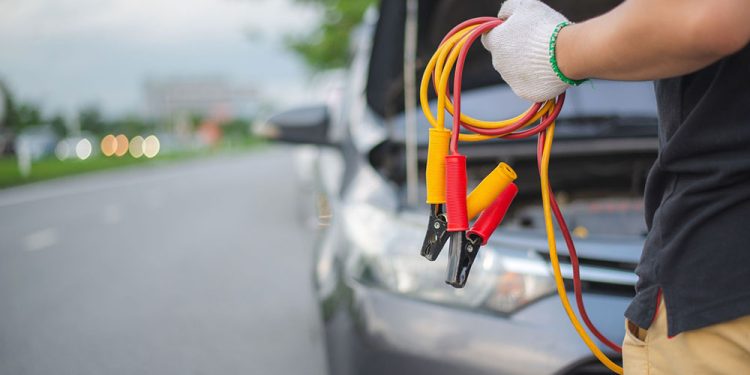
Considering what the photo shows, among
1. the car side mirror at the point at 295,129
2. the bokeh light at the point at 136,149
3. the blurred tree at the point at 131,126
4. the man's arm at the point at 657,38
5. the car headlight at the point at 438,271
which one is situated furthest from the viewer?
the blurred tree at the point at 131,126

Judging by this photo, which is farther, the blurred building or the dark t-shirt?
the blurred building

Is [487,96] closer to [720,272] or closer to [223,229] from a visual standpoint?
[720,272]

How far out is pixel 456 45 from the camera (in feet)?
4.08

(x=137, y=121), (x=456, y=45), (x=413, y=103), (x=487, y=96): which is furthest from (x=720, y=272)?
(x=137, y=121)

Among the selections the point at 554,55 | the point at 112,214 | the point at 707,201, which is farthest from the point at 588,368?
the point at 112,214

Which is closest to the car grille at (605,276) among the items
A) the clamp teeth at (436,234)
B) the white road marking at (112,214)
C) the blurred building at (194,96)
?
the clamp teeth at (436,234)

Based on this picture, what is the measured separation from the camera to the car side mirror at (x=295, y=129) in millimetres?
3074

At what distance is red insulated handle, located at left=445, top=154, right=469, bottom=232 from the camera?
43.7 inches

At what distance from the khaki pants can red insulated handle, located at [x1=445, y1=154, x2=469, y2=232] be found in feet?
1.13

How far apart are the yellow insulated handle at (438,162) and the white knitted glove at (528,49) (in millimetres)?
155

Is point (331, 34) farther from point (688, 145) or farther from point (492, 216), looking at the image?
point (688, 145)

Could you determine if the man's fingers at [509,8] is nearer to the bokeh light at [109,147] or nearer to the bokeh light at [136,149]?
the bokeh light at [136,149]

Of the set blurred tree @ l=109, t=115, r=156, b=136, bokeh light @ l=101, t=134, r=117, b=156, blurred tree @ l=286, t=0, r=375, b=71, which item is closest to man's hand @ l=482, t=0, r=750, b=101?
blurred tree @ l=286, t=0, r=375, b=71

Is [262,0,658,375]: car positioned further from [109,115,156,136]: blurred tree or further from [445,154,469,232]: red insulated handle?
[109,115,156,136]: blurred tree
